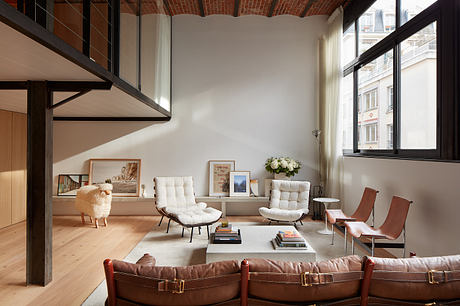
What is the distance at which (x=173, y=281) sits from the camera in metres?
1.59

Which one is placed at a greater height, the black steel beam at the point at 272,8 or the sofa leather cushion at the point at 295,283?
the black steel beam at the point at 272,8

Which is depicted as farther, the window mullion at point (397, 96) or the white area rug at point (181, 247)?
the window mullion at point (397, 96)

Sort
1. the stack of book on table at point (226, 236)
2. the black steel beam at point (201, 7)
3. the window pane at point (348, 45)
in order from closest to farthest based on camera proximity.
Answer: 1. the stack of book on table at point (226, 236)
2. the window pane at point (348, 45)
3. the black steel beam at point (201, 7)

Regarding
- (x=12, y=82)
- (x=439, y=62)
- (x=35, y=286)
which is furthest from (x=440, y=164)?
(x=12, y=82)

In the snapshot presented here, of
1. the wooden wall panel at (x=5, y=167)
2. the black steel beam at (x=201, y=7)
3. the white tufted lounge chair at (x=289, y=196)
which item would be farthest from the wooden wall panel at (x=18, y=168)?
the white tufted lounge chair at (x=289, y=196)

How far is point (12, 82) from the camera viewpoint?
3.37m

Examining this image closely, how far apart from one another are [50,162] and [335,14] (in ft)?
18.2

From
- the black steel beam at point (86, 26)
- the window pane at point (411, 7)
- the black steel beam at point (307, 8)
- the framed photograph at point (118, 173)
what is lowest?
the framed photograph at point (118, 173)

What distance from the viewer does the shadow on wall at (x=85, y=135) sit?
6676 millimetres

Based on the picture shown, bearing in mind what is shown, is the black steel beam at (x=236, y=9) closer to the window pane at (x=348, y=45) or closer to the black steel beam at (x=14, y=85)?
the window pane at (x=348, y=45)

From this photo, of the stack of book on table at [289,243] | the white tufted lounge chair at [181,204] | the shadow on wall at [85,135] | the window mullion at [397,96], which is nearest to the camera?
the stack of book on table at [289,243]

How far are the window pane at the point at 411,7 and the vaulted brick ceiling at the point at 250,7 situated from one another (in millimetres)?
1971

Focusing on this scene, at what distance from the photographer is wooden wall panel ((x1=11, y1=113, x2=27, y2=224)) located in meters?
5.72

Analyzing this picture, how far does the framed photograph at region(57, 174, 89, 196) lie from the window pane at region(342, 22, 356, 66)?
5715mm
